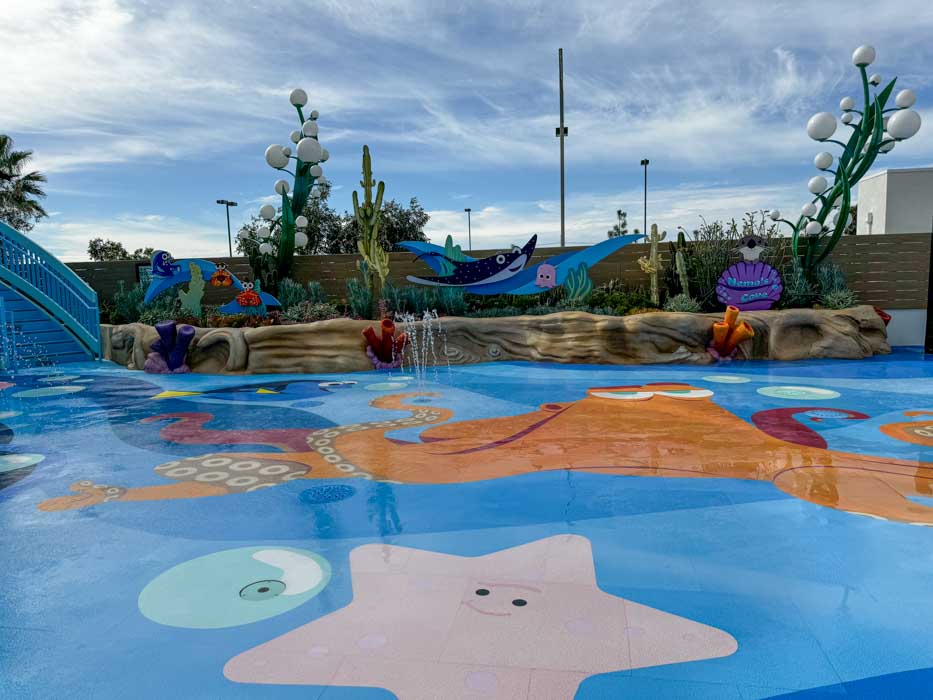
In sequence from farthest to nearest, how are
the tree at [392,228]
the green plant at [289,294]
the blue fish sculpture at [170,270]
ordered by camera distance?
1. the tree at [392,228]
2. the green plant at [289,294]
3. the blue fish sculpture at [170,270]

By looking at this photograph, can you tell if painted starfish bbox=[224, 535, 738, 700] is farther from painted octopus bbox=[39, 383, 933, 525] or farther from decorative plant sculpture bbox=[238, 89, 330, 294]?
decorative plant sculpture bbox=[238, 89, 330, 294]

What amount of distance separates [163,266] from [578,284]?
31.2 ft

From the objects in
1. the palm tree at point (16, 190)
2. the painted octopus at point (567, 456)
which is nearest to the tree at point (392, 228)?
the palm tree at point (16, 190)

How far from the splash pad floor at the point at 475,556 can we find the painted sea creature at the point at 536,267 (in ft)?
22.7

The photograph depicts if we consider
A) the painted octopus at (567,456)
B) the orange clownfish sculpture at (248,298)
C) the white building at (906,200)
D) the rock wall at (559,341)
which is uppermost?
the white building at (906,200)

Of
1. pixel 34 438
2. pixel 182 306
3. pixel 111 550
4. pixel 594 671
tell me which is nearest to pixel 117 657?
pixel 111 550

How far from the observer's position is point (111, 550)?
3893 millimetres

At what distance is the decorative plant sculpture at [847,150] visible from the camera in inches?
477

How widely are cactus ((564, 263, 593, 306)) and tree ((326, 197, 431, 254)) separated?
16.6 meters

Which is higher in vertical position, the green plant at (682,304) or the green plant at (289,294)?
the green plant at (289,294)

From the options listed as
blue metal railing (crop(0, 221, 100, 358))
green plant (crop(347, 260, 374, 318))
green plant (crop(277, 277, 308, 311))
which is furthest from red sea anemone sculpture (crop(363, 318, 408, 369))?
blue metal railing (crop(0, 221, 100, 358))

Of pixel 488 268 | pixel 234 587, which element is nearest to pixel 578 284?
pixel 488 268

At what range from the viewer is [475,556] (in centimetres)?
369

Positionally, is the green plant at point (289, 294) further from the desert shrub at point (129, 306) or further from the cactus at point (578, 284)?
the cactus at point (578, 284)
